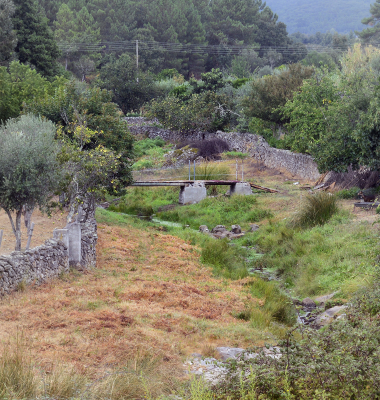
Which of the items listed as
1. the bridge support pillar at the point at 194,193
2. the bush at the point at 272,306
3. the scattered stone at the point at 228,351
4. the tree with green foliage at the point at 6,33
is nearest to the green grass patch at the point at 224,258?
the bush at the point at 272,306

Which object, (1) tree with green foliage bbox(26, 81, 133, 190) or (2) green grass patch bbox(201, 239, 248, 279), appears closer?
(2) green grass patch bbox(201, 239, 248, 279)

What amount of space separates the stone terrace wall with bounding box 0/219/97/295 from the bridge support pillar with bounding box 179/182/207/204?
15271 millimetres

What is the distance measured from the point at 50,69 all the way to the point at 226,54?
45.4 meters

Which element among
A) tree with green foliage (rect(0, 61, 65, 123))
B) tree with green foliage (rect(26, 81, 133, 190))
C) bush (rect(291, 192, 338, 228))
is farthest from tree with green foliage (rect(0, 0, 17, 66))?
bush (rect(291, 192, 338, 228))

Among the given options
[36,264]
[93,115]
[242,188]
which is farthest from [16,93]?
[36,264]

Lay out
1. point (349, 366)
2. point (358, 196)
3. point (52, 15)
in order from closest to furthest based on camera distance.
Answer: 1. point (349, 366)
2. point (358, 196)
3. point (52, 15)

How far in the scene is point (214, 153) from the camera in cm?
4253

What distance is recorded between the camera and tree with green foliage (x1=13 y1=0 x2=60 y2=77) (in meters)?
48.0

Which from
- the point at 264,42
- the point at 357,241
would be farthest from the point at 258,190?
the point at 264,42

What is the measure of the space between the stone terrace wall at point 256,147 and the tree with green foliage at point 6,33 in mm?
13919

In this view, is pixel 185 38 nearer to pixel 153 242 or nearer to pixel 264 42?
pixel 264 42

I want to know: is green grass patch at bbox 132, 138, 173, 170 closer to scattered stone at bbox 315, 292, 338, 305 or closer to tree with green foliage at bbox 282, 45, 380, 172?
tree with green foliage at bbox 282, 45, 380, 172

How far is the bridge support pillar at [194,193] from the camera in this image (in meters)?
30.6

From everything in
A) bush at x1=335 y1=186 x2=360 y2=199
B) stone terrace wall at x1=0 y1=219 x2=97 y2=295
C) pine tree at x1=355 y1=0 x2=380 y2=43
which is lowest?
bush at x1=335 y1=186 x2=360 y2=199
